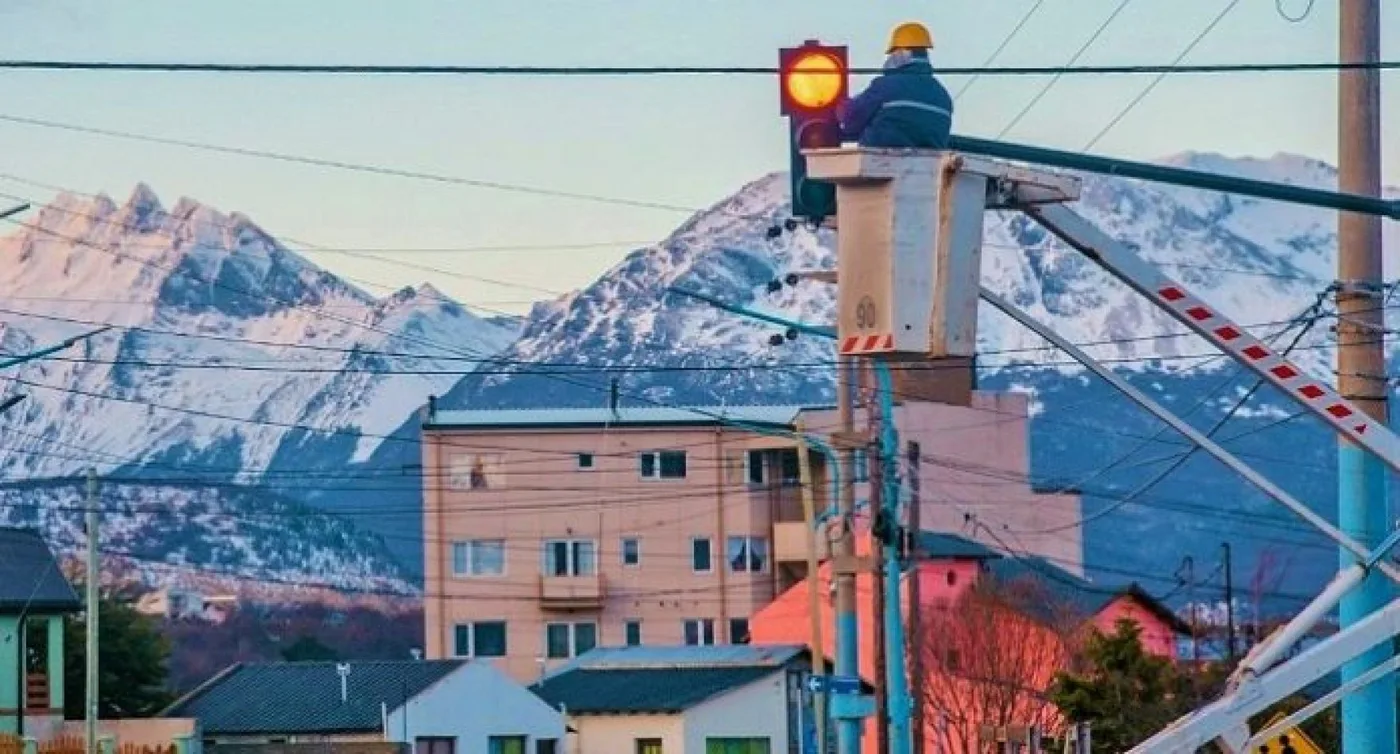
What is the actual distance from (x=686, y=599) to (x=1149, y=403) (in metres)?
94.6

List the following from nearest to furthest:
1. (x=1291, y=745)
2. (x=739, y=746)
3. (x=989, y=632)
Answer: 1. (x=1291, y=745)
2. (x=989, y=632)
3. (x=739, y=746)

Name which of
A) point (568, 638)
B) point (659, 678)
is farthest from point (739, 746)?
point (568, 638)

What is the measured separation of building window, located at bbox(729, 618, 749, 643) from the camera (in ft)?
378

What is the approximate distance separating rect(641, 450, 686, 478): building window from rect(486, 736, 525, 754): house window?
34.0m

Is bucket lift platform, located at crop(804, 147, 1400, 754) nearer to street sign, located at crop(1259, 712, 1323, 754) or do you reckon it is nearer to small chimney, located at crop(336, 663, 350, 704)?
street sign, located at crop(1259, 712, 1323, 754)

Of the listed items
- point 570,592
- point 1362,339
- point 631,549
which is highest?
point 631,549

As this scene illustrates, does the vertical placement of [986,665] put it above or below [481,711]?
above

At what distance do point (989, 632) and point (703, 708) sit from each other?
441 inches

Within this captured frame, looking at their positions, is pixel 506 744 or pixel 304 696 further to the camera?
pixel 506 744

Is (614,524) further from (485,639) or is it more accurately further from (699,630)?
(485,639)

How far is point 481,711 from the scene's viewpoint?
3285 inches

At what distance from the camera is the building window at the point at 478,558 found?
4609 inches

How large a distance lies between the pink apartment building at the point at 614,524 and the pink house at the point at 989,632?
19218 mm

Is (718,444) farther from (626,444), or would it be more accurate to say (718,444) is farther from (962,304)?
(962,304)
